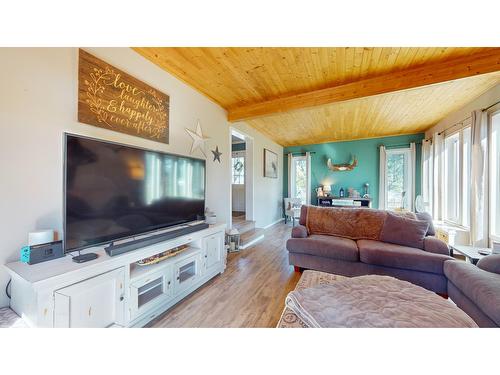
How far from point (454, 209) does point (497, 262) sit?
2848 millimetres

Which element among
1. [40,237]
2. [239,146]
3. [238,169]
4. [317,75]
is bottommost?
[40,237]

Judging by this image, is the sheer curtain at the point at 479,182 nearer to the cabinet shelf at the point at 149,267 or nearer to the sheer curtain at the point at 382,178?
the sheer curtain at the point at 382,178

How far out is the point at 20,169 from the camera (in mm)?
1138

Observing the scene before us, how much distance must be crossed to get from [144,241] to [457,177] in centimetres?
520

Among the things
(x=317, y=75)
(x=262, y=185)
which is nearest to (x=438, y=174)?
(x=317, y=75)

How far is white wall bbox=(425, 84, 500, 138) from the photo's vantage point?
240 centimetres

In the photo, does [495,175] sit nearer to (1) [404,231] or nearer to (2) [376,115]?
(1) [404,231]

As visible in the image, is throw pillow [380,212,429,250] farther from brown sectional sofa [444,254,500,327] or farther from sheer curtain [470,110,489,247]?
sheer curtain [470,110,489,247]

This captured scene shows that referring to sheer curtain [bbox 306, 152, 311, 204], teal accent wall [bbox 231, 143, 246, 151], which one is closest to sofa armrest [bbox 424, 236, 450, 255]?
sheer curtain [bbox 306, 152, 311, 204]

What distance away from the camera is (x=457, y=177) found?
3.38 meters

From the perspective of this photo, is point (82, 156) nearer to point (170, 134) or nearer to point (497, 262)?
point (170, 134)

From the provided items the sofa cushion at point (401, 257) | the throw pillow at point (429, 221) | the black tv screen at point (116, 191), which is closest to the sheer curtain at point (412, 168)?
the throw pillow at point (429, 221)

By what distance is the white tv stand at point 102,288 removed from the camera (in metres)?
0.95
